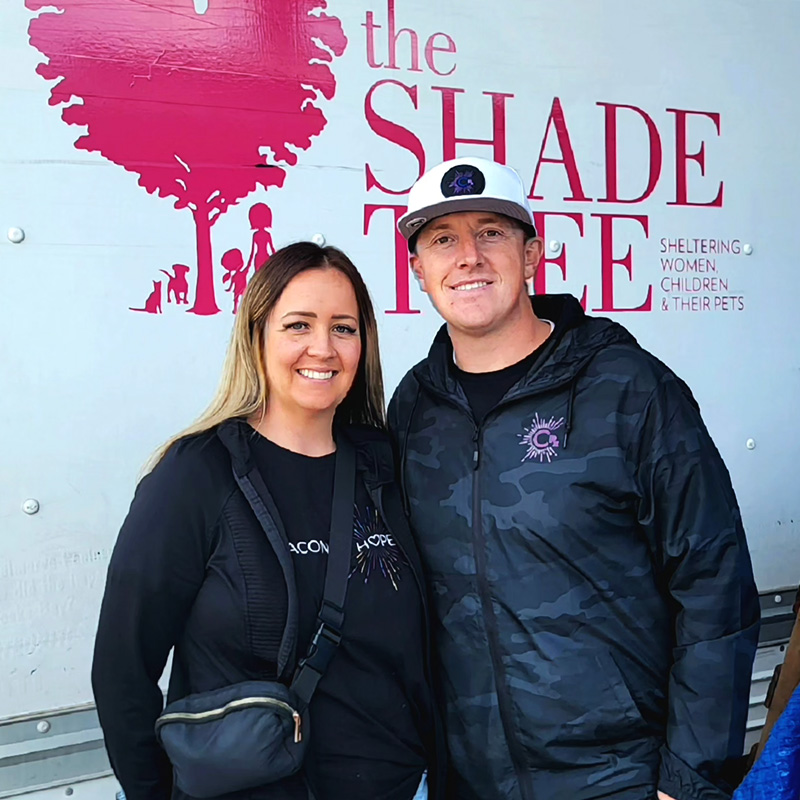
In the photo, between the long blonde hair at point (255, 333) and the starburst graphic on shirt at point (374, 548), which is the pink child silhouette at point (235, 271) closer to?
the long blonde hair at point (255, 333)

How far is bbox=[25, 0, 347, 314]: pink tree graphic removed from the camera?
1.93m

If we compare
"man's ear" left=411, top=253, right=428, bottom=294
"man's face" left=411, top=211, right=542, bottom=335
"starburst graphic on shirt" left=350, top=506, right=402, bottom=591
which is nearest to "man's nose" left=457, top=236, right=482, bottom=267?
"man's face" left=411, top=211, right=542, bottom=335

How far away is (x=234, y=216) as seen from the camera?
2.10 metres

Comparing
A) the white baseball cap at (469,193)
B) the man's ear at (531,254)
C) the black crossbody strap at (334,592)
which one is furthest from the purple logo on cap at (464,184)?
the black crossbody strap at (334,592)

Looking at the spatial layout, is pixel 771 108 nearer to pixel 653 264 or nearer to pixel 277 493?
pixel 653 264

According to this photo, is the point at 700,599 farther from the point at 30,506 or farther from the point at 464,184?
the point at 30,506

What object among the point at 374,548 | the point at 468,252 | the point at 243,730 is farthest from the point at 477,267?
the point at 243,730

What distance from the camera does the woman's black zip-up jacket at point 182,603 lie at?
1.49 metres

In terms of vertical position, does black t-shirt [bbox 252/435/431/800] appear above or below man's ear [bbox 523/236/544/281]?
below

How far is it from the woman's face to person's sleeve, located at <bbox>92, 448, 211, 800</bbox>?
22cm

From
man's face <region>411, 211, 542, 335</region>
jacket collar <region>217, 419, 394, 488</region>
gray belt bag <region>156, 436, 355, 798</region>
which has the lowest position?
gray belt bag <region>156, 436, 355, 798</region>

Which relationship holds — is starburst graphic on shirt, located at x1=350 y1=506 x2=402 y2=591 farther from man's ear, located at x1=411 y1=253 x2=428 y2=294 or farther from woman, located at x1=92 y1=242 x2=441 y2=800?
man's ear, located at x1=411 y1=253 x2=428 y2=294

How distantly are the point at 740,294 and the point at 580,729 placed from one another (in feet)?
4.89

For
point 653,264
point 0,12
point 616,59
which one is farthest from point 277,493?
point 616,59
